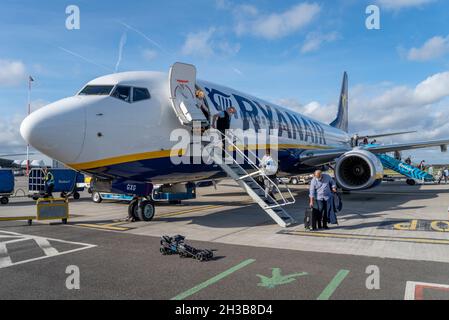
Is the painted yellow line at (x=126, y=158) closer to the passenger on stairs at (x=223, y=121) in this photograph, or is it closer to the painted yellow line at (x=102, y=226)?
the passenger on stairs at (x=223, y=121)

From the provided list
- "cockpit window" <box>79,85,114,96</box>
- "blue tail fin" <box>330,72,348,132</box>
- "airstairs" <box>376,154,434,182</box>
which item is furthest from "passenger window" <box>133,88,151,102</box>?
"airstairs" <box>376,154,434,182</box>

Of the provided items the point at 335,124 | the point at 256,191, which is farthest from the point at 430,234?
the point at 335,124

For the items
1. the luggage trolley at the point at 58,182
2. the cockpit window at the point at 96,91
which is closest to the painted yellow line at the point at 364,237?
the cockpit window at the point at 96,91

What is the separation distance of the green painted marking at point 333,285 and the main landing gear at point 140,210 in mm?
6790

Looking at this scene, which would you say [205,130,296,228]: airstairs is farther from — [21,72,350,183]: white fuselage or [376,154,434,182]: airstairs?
[376,154,434,182]: airstairs

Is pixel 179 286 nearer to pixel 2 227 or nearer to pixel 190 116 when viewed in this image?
pixel 190 116

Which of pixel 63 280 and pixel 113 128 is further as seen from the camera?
pixel 113 128

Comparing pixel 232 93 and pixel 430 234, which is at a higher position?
pixel 232 93

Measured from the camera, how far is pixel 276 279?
16.6ft

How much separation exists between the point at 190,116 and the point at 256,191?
274 centimetres
